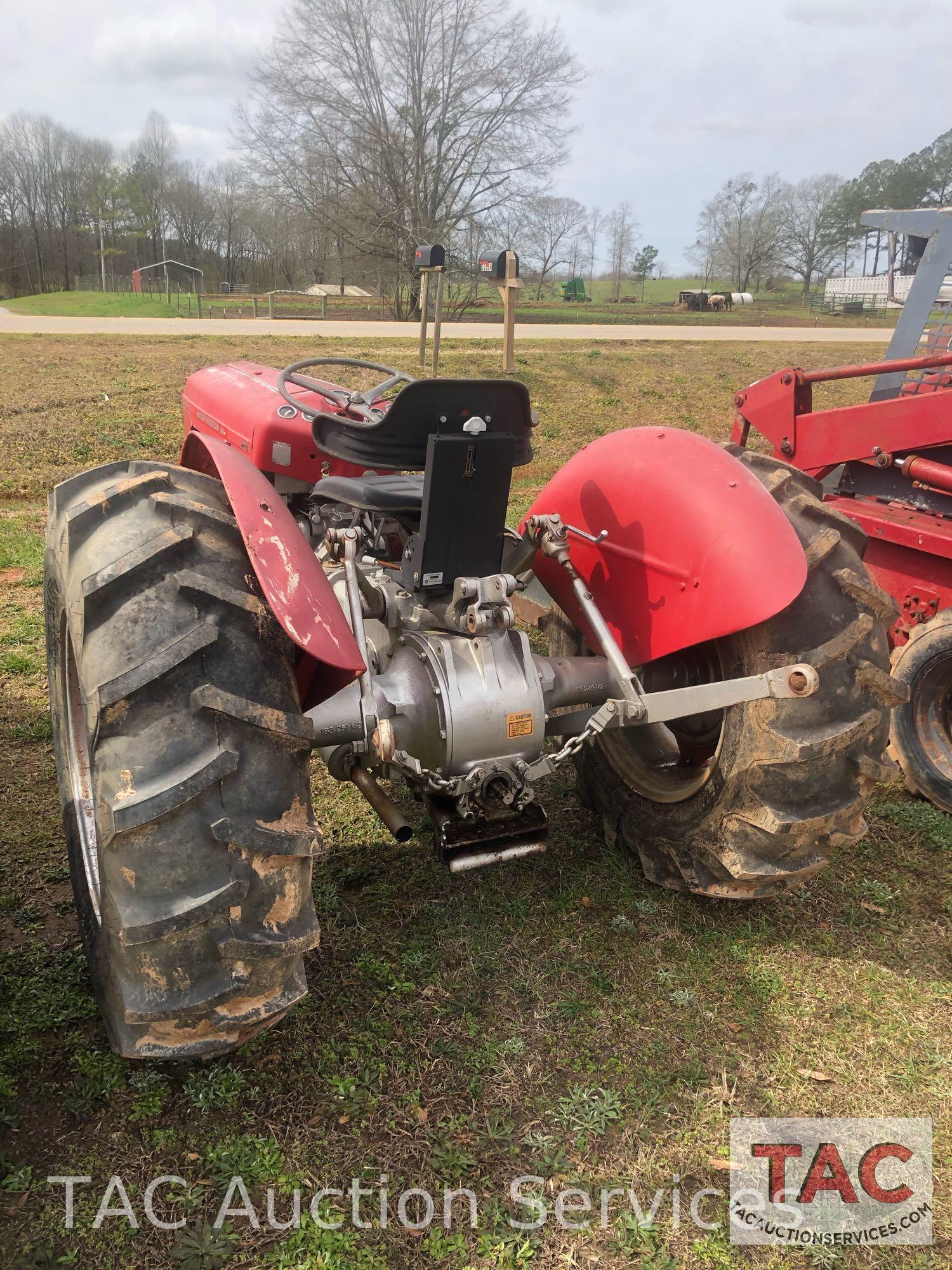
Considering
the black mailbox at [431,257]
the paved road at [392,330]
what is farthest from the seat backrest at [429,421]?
the paved road at [392,330]

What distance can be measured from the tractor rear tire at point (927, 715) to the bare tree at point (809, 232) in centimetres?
5068

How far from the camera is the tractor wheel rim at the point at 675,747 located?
2895mm

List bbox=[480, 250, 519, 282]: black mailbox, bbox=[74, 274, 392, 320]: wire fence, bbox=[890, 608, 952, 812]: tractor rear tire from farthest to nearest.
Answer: bbox=[74, 274, 392, 320]: wire fence
bbox=[480, 250, 519, 282]: black mailbox
bbox=[890, 608, 952, 812]: tractor rear tire

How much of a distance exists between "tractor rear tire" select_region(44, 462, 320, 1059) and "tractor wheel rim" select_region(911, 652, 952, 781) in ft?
9.25

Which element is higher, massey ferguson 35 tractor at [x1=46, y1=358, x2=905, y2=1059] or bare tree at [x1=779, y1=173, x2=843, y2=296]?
bare tree at [x1=779, y1=173, x2=843, y2=296]

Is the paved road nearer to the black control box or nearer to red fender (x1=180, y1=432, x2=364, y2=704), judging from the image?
the black control box

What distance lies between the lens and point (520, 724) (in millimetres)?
2498

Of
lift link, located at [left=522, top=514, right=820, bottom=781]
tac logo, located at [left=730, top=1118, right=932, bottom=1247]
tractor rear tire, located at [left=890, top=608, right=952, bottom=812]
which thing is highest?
lift link, located at [left=522, top=514, right=820, bottom=781]

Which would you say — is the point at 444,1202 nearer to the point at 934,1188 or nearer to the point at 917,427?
the point at 934,1188

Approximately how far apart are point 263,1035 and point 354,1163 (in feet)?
1.49

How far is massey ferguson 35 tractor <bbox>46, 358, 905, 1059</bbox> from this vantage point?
1.86 meters

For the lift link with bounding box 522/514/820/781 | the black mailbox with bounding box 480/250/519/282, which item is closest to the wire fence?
the black mailbox with bounding box 480/250/519/282

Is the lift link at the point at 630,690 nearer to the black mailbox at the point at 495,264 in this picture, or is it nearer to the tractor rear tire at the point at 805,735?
the tractor rear tire at the point at 805,735

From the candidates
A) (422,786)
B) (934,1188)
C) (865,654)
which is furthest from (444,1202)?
(865,654)
